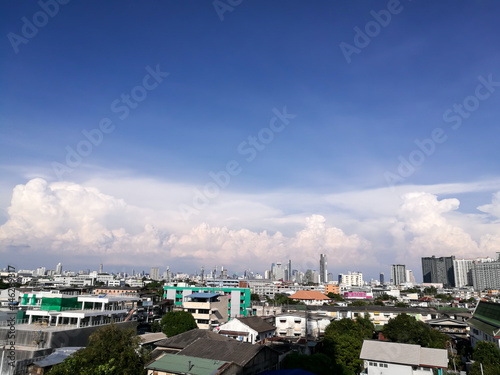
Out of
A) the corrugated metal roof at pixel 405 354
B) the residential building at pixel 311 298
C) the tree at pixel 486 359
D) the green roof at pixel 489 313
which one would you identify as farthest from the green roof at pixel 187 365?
the residential building at pixel 311 298

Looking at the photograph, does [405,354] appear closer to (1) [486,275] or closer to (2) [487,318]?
(2) [487,318]

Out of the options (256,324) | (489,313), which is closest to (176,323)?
(256,324)

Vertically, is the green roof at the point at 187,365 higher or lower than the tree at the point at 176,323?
higher

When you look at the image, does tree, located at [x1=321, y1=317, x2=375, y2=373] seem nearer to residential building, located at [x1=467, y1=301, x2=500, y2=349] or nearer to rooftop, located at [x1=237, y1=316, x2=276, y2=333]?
rooftop, located at [x1=237, y1=316, x2=276, y2=333]

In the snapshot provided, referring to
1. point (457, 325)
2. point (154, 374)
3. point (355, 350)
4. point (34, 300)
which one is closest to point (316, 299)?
point (457, 325)

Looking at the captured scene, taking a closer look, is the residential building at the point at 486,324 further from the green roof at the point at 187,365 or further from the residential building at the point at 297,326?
the green roof at the point at 187,365
